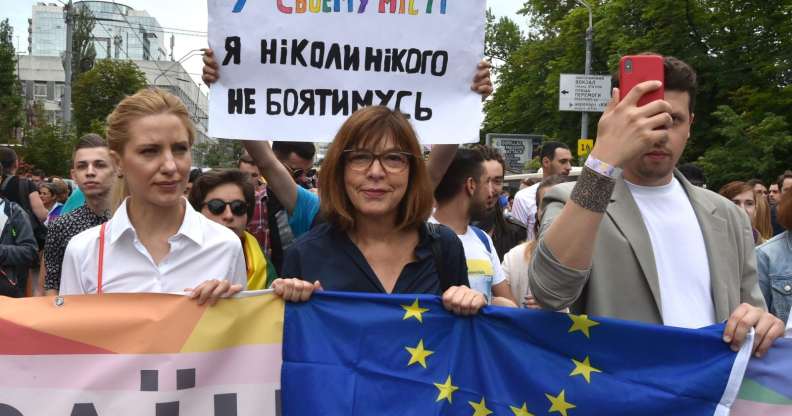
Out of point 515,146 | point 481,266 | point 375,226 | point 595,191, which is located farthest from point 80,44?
point 595,191

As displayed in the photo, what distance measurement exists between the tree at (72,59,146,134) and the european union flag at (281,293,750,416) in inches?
1308

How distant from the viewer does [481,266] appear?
14.3 ft

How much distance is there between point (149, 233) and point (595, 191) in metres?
1.65

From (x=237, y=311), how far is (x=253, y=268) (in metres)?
1.21

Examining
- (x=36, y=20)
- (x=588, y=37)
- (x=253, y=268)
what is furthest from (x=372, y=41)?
(x=36, y=20)

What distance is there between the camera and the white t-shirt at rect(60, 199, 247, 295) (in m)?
3.10

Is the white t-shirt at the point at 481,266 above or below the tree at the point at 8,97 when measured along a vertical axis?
below

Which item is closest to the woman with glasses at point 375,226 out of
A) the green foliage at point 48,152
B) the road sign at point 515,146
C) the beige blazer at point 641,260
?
the beige blazer at point 641,260

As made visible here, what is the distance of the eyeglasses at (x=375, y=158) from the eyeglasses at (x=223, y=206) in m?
1.60

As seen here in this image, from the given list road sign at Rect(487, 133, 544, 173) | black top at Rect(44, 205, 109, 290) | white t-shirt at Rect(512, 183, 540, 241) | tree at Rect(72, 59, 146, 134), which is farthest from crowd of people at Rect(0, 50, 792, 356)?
tree at Rect(72, 59, 146, 134)

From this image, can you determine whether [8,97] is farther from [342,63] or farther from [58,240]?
[342,63]

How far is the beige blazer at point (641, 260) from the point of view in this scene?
8.88 ft

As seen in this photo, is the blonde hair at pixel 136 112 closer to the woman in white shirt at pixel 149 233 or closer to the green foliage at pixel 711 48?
the woman in white shirt at pixel 149 233

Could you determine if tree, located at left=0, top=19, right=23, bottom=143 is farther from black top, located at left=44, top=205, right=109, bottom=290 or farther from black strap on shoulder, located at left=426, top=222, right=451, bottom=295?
black strap on shoulder, located at left=426, top=222, right=451, bottom=295
